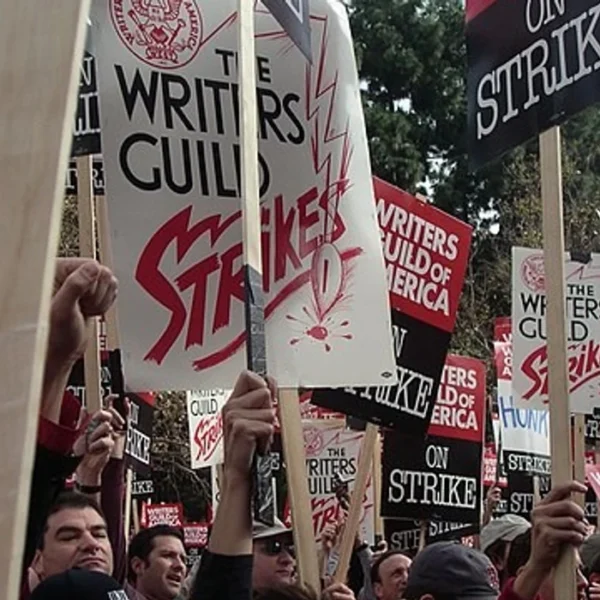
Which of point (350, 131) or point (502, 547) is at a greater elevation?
point (350, 131)

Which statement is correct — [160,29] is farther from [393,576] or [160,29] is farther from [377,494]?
[377,494]

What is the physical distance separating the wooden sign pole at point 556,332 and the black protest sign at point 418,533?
5679 millimetres

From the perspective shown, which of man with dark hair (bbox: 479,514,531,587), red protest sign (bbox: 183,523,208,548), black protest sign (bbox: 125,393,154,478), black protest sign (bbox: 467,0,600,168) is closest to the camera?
black protest sign (bbox: 467,0,600,168)

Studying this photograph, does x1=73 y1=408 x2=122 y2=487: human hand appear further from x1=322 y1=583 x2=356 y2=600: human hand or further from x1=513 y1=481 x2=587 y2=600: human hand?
x1=513 y1=481 x2=587 y2=600: human hand

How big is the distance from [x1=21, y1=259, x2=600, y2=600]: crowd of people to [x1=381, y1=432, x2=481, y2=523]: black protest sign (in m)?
1.99

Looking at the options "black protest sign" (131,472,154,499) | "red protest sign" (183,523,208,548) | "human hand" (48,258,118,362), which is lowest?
"human hand" (48,258,118,362)

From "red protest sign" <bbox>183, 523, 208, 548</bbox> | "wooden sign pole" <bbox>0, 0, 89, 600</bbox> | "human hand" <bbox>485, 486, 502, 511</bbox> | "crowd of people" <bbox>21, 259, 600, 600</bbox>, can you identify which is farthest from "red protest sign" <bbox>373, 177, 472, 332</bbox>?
"red protest sign" <bbox>183, 523, 208, 548</bbox>

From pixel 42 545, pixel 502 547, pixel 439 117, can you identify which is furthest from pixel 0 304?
pixel 439 117

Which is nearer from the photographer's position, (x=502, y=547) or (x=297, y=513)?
(x=297, y=513)

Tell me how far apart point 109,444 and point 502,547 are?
3.69 metres

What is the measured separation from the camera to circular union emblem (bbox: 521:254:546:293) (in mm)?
10156

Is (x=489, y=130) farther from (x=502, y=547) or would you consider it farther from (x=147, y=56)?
(x=502, y=547)

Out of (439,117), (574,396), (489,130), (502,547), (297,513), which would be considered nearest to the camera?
(297,513)

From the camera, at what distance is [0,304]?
42.4 inches
